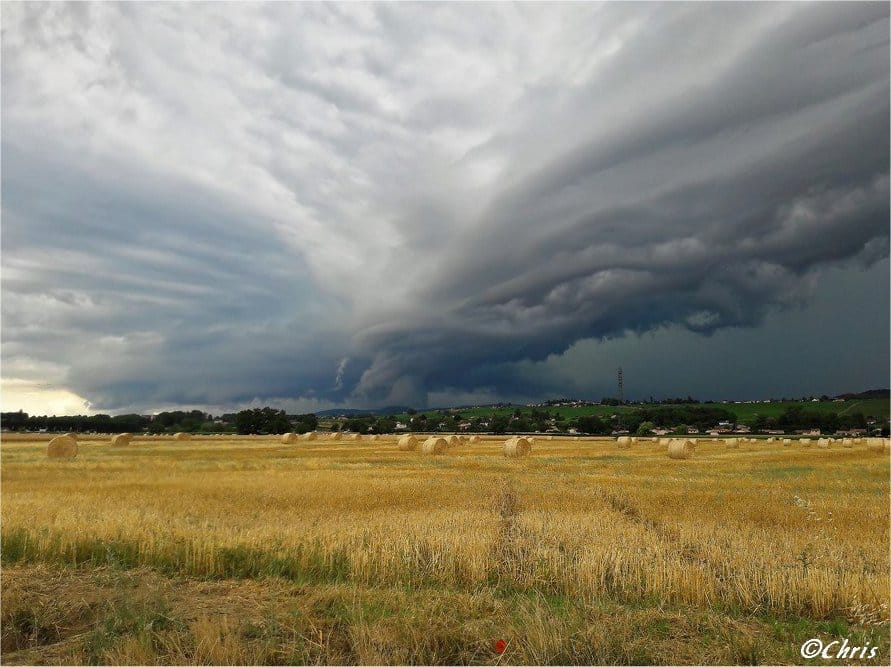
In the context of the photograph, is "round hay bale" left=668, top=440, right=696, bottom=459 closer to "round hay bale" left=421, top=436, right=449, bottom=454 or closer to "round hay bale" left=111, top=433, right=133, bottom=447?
"round hay bale" left=421, top=436, right=449, bottom=454

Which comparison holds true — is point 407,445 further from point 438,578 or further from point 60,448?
point 438,578

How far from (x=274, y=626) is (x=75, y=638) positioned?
117 inches

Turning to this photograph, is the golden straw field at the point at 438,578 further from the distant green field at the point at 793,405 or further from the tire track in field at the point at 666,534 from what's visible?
the distant green field at the point at 793,405

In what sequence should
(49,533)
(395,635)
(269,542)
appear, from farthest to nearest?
(49,533) < (269,542) < (395,635)

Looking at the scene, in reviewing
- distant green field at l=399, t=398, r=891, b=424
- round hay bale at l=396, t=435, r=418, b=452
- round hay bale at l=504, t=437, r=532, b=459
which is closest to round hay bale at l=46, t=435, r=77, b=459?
round hay bale at l=396, t=435, r=418, b=452

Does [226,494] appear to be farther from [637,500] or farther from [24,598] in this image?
[637,500]

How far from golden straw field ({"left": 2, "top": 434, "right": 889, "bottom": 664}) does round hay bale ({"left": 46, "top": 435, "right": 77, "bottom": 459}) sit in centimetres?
2395

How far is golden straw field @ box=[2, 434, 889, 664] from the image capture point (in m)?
7.20

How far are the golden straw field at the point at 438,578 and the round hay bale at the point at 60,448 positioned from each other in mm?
23955

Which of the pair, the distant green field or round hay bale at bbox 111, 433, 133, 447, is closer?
the distant green field

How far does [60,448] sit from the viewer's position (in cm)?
3897

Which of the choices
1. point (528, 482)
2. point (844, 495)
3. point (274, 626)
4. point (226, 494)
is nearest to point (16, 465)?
point (226, 494)

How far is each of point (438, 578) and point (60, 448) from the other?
1585 inches

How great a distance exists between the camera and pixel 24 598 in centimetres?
920
